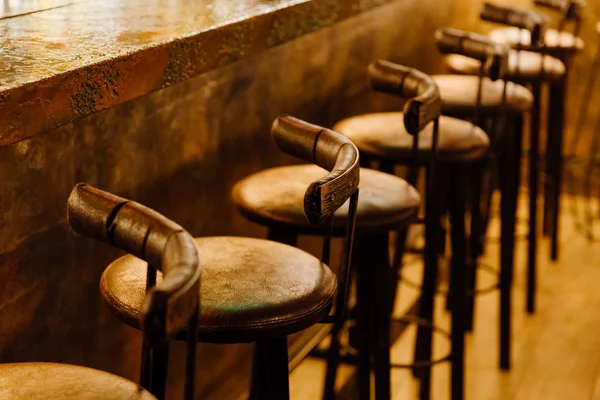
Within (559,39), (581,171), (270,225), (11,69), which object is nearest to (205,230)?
(270,225)

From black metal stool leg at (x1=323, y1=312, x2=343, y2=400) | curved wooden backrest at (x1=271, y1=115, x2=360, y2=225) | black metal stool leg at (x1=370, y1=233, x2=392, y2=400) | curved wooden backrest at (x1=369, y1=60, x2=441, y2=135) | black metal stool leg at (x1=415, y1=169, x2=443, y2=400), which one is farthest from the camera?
black metal stool leg at (x1=415, y1=169, x2=443, y2=400)

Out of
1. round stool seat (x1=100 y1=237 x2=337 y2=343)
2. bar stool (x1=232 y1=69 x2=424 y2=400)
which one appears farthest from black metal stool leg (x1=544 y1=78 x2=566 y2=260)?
round stool seat (x1=100 y1=237 x2=337 y2=343)

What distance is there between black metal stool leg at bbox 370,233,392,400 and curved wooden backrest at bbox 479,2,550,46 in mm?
1292

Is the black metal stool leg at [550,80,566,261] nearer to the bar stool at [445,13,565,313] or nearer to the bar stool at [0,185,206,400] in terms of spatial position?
the bar stool at [445,13,565,313]

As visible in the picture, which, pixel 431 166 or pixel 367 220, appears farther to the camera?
pixel 431 166

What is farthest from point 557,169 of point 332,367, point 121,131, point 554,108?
point 121,131

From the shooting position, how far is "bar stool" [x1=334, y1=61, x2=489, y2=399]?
101 inches

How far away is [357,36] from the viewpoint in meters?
3.68

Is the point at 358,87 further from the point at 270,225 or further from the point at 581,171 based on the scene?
the point at 581,171

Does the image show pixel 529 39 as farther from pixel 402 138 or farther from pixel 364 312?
pixel 364 312

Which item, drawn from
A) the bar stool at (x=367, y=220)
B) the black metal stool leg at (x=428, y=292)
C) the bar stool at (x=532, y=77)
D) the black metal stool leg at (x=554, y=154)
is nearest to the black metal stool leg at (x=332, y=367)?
the bar stool at (x=367, y=220)

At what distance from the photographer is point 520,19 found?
3.33 m

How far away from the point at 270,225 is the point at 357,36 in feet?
5.76

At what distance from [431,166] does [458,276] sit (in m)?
0.69
